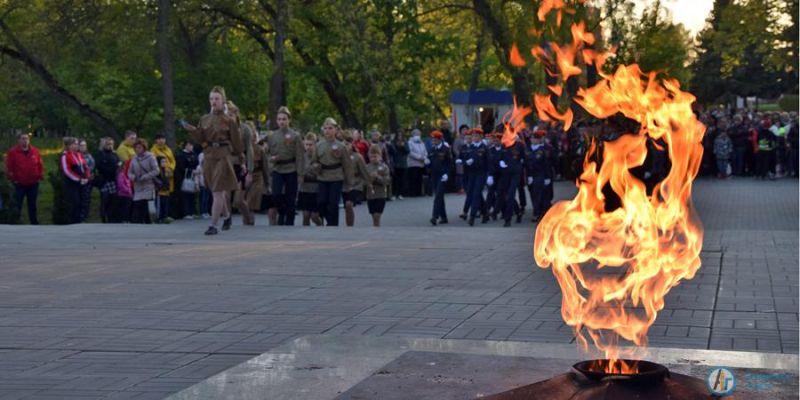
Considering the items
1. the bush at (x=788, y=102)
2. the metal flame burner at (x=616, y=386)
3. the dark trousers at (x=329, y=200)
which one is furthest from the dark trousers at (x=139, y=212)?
the bush at (x=788, y=102)

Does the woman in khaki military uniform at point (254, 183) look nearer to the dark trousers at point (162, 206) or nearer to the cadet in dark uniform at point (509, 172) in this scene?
the dark trousers at point (162, 206)

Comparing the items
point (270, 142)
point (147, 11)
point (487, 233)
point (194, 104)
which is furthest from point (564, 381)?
point (194, 104)

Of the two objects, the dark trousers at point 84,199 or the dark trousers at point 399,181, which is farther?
the dark trousers at point 399,181

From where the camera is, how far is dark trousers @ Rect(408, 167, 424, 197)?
3231 cm

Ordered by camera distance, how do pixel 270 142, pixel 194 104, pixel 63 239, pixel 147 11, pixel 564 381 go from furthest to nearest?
pixel 194 104, pixel 147 11, pixel 270 142, pixel 63 239, pixel 564 381

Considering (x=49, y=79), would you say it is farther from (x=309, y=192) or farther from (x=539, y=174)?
(x=309, y=192)

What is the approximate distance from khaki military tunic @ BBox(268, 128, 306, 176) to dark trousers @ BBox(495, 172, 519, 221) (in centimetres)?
514

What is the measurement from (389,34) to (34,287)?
27085mm

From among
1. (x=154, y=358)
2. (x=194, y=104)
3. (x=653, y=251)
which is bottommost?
(x=154, y=358)

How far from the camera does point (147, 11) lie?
112 ft

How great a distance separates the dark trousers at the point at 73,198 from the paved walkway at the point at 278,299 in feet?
19.5

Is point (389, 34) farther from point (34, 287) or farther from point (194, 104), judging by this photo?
point (34, 287)

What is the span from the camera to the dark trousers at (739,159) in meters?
36.6

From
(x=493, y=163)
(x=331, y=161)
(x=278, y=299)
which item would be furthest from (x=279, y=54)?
(x=278, y=299)
